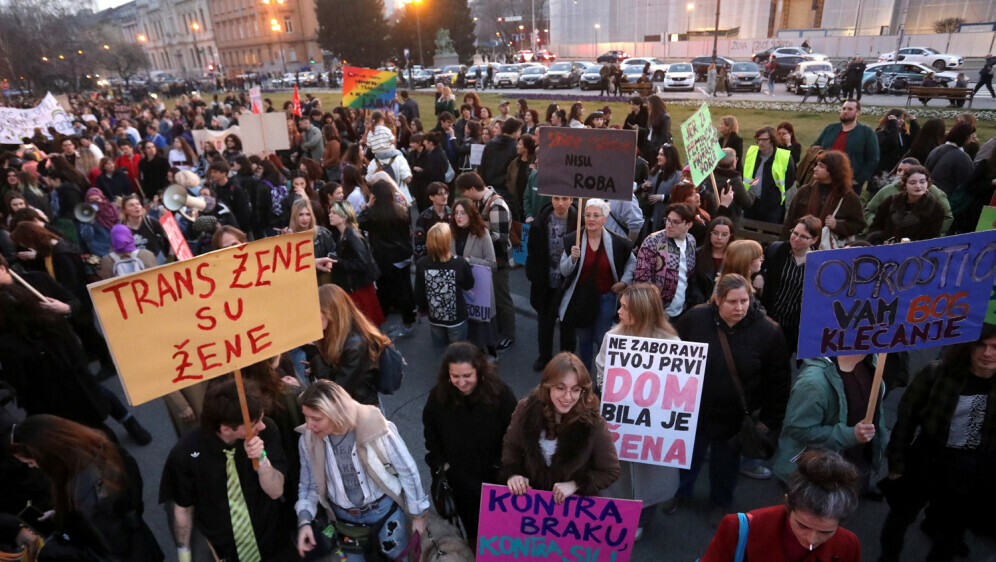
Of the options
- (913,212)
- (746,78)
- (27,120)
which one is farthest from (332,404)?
(746,78)

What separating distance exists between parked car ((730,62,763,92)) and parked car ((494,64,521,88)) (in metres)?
13.3

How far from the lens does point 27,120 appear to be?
12.8 m

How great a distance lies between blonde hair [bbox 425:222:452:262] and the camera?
5219 millimetres

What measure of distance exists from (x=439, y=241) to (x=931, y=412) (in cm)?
372

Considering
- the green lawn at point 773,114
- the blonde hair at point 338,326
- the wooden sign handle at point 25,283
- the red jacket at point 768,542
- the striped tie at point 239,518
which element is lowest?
the green lawn at point 773,114

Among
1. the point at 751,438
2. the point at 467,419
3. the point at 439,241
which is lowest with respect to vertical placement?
the point at 751,438

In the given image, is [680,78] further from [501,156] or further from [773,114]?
[501,156]

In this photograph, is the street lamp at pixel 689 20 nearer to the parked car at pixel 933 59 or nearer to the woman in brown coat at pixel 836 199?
the parked car at pixel 933 59

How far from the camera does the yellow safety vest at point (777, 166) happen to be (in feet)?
22.7

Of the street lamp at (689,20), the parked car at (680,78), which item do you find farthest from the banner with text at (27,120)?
the street lamp at (689,20)

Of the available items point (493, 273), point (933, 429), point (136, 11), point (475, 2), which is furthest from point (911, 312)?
point (136, 11)

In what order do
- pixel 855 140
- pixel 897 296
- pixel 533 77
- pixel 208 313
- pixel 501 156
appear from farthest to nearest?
pixel 533 77, pixel 501 156, pixel 855 140, pixel 897 296, pixel 208 313

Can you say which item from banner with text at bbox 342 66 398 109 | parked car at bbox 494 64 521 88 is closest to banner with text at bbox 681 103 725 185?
banner with text at bbox 342 66 398 109

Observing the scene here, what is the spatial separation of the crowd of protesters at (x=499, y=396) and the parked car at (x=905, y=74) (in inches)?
792
